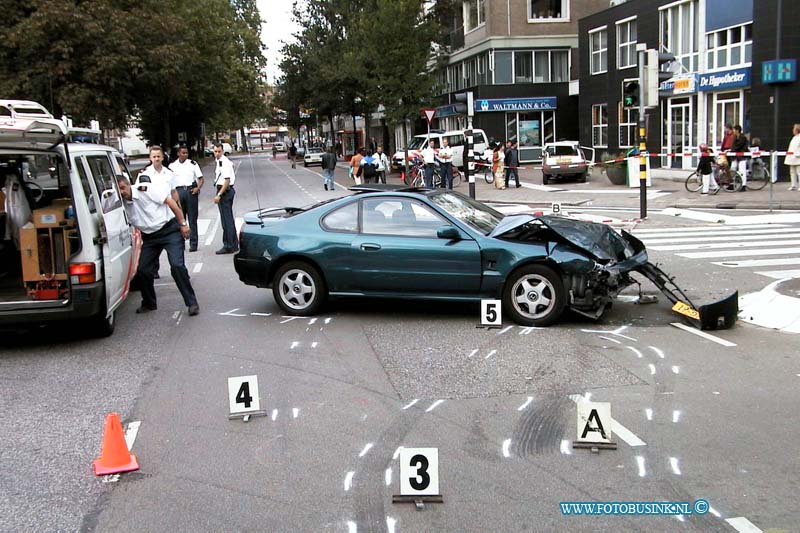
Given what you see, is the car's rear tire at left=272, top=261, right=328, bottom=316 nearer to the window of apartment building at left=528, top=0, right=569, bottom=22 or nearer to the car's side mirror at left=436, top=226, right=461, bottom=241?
the car's side mirror at left=436, top=226, right=461, bottom=241

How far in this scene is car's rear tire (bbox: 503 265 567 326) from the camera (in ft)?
26.2

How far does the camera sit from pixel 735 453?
15.8ft

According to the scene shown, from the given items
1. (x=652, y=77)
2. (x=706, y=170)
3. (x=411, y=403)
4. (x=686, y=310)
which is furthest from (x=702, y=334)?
(x=706, y=170)

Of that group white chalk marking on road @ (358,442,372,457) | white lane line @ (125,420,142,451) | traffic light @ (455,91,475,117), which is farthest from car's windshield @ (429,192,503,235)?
traffic light @ (455,91,475,117)

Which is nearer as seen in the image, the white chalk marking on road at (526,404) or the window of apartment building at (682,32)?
the white chalk marking on road at (526,404)

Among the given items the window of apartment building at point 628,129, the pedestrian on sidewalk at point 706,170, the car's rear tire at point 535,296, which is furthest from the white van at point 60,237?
the window of apartment building at point 628,129

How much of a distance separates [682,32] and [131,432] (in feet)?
99.3

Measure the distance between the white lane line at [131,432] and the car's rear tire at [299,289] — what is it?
3364 mm

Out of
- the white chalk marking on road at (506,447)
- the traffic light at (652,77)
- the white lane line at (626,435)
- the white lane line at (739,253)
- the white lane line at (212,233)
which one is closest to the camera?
the white chalk marking on road at (506,447)

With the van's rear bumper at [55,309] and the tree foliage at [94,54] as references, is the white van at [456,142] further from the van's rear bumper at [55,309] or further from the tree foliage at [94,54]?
the van's rear bumper at [55,309]

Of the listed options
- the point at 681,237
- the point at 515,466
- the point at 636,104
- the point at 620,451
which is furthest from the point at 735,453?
the point at 636,104

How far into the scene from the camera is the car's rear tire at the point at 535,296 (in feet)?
26.2

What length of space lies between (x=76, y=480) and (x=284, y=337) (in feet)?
11.3

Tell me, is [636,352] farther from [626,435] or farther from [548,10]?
[548,10]
